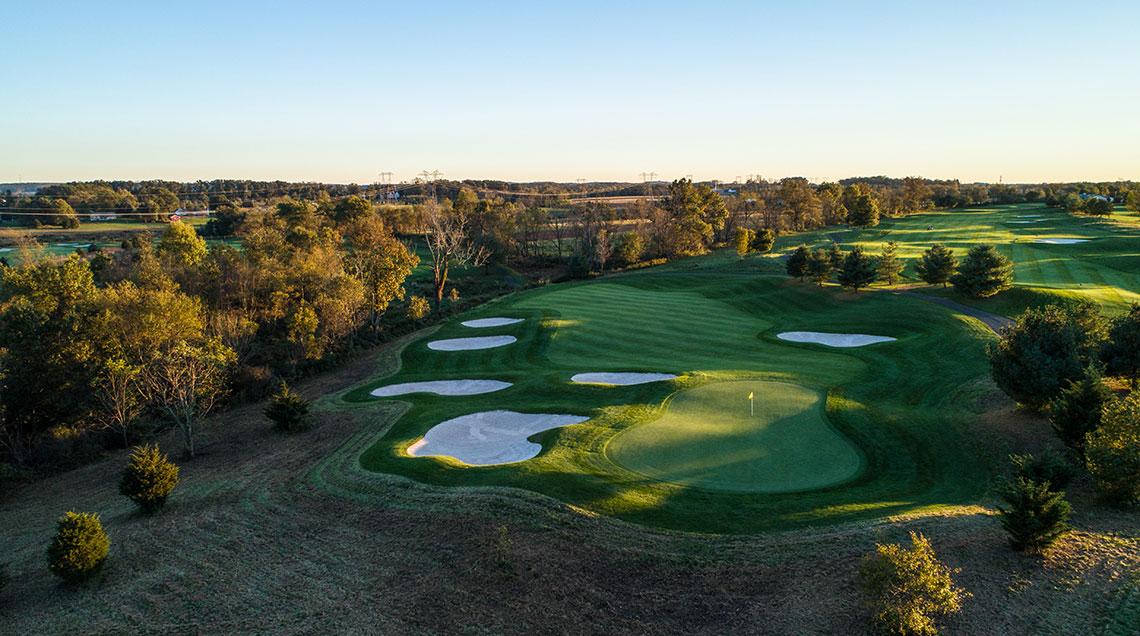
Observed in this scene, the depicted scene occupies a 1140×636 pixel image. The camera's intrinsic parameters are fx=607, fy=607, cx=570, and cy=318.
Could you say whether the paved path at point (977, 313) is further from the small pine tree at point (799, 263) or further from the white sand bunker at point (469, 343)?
the white sand bunker at point (469, 343)

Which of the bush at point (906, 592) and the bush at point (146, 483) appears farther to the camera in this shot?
the bush at point (146, 483)

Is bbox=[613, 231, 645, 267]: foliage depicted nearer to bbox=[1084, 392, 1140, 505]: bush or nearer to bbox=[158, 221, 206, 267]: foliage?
bbox=[158, 221, 206, 267]: foliage

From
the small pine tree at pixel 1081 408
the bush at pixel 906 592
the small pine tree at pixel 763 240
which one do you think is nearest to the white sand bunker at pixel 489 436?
the bush at pixel 906 592

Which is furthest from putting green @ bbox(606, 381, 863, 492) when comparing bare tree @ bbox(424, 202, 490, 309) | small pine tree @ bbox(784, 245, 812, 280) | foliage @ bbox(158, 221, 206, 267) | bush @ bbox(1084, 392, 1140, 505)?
bare tree @ bbox(424, 202, 490, 309)

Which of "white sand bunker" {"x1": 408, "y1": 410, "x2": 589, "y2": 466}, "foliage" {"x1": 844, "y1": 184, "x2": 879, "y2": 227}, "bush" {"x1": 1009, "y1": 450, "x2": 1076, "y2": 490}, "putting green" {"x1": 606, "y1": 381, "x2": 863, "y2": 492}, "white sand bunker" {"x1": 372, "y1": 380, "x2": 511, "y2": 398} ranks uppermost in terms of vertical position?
"foliage" {"x1": 844, "y1": 184, "x2": 879, "y2": 227}

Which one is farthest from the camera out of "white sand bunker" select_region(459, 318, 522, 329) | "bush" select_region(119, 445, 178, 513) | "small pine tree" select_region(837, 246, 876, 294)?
"small pine tree" select_region(837, 246, 876, 294)

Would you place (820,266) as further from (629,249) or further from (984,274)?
(629,249)

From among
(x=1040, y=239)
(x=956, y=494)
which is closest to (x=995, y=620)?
(x=956, y=494)
